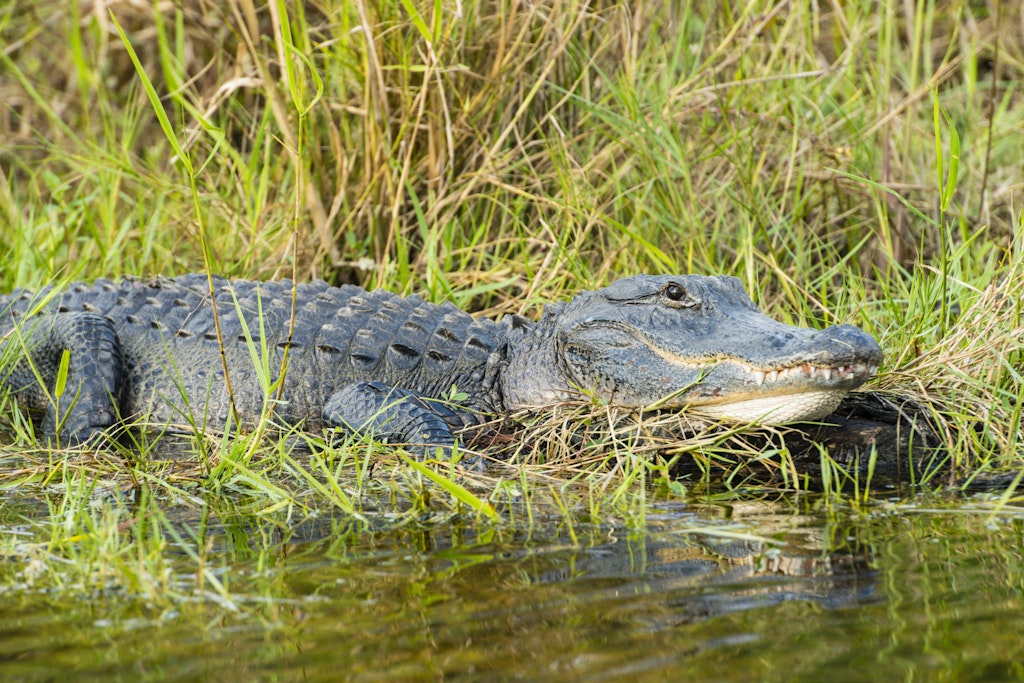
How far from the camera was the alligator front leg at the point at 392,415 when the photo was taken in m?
3.77

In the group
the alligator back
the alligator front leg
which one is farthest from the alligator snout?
the alligator back

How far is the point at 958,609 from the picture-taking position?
2.04m

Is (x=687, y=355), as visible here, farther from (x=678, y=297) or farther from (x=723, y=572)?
(x=723, y=572)

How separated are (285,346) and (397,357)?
16.8 inches

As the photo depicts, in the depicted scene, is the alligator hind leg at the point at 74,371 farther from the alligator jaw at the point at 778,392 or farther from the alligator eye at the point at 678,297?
the alligator jaw at the point at 778,392

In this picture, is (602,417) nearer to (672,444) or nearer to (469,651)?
(672,444)

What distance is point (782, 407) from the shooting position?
337 cm

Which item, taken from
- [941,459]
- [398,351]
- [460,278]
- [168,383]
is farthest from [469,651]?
[460,278]

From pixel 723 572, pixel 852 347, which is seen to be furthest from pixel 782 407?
pixel 723 572

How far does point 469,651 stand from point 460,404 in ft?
7.37

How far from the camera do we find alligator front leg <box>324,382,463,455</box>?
3768 mm

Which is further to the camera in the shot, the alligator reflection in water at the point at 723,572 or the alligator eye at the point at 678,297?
the alligator eye at the point at 678,297

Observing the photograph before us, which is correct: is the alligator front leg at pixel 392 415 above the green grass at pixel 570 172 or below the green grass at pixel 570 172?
below

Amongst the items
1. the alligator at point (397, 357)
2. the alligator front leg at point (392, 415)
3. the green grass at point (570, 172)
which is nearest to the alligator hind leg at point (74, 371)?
the alligator at point (397, 357)
